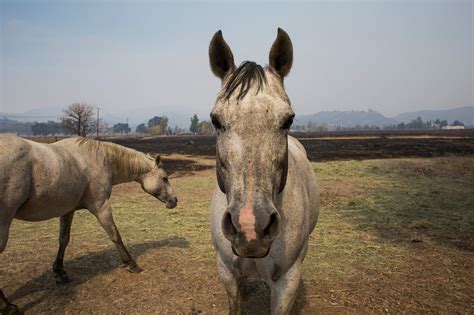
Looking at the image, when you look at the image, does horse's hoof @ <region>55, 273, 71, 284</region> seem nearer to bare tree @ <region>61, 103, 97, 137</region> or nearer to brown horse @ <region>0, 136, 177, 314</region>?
brown horse @ <region>0, 136, 177, 314</region>

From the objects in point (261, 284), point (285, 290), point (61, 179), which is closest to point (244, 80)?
point (285, 290)

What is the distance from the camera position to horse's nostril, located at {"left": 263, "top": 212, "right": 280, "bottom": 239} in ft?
6.32

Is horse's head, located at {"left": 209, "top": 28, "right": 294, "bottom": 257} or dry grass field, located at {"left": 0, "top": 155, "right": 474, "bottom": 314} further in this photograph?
dry grass field, located at {"left": 0, "top": 155, "right": 474, "bottom": 314}

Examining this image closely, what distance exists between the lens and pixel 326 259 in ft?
19.7

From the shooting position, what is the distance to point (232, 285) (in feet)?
9.63

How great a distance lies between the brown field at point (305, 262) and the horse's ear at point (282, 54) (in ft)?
11.5

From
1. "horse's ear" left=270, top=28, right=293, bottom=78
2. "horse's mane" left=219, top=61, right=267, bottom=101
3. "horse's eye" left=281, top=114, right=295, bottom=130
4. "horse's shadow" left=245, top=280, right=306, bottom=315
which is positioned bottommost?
"horse's shadow" left=245, top=280, right=306, bottom=315

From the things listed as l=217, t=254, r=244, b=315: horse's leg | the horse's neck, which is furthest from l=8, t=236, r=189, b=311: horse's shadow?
l=217, t=254, r=244, b=315: horse's leg

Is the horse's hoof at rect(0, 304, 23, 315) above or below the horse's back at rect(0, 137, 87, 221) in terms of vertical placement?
below

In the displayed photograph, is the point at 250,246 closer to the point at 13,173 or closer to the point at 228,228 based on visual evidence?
the point at 228,228

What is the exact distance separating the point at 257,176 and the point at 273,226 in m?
0.34

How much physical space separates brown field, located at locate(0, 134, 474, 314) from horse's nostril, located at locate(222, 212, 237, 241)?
3006mm

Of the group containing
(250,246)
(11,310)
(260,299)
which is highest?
(250,246)

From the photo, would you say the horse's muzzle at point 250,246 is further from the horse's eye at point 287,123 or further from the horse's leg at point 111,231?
the horse's leg at point 111,231
